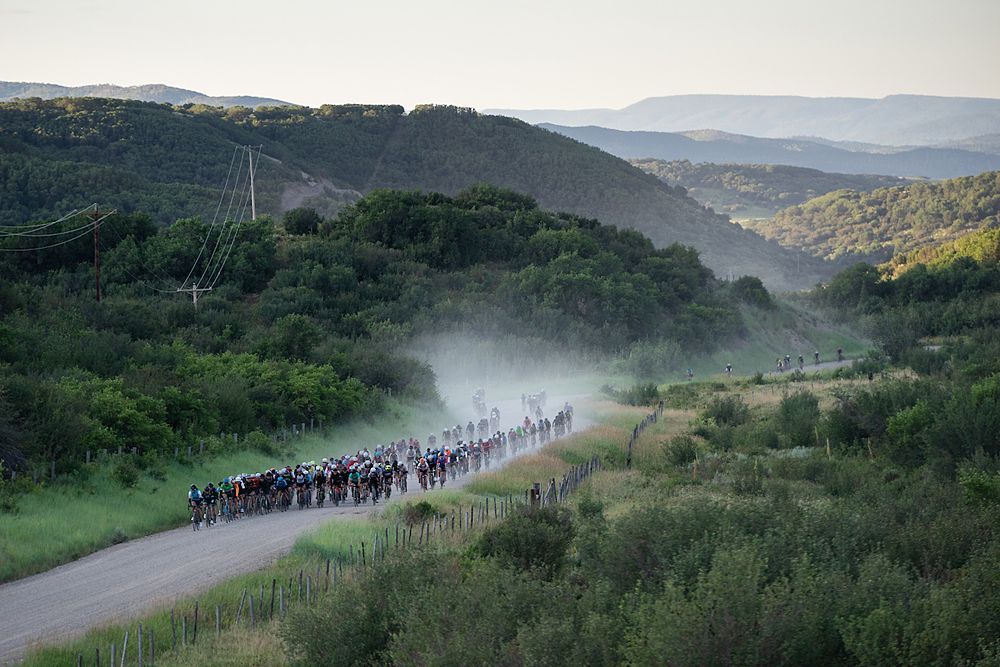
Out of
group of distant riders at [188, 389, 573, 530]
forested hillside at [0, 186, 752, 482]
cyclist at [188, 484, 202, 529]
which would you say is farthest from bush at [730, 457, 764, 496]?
forested hillside at [0, 186, 752, 482]

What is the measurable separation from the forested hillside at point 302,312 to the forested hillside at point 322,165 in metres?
20.2

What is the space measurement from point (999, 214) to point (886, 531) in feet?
634

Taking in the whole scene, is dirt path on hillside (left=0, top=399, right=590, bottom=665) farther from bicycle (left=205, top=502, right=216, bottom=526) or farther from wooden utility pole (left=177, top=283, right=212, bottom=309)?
wooden utility pole (left=177, top=283, right=212, bottom=309)

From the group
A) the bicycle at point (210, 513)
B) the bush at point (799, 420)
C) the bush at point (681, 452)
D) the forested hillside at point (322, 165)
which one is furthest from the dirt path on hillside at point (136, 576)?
the forested hillside at point (322, 165)

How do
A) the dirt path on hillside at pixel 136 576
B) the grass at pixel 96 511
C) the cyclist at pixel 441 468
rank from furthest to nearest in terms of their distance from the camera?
the cyclist at pixel 441 468
the grass at pixel 96 511
the dirt path on hillside at pixel 136 576

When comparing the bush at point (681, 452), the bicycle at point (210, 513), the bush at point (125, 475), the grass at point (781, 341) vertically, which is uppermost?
the bush at point (125, 475)

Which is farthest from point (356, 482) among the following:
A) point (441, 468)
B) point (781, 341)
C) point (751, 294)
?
point (751, 294)

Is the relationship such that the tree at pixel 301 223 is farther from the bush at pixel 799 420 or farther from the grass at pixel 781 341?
the bush at pixel 799 420

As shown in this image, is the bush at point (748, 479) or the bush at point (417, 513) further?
the bush at point (748, 479)

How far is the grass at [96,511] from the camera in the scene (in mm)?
25766

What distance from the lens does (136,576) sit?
23750mm

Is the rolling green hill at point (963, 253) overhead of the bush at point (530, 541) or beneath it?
beneath

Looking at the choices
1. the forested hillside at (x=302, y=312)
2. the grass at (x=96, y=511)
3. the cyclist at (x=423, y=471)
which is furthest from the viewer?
the forested hillside at (x=302, y=312)

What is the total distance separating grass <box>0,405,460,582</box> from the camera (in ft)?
84.5
